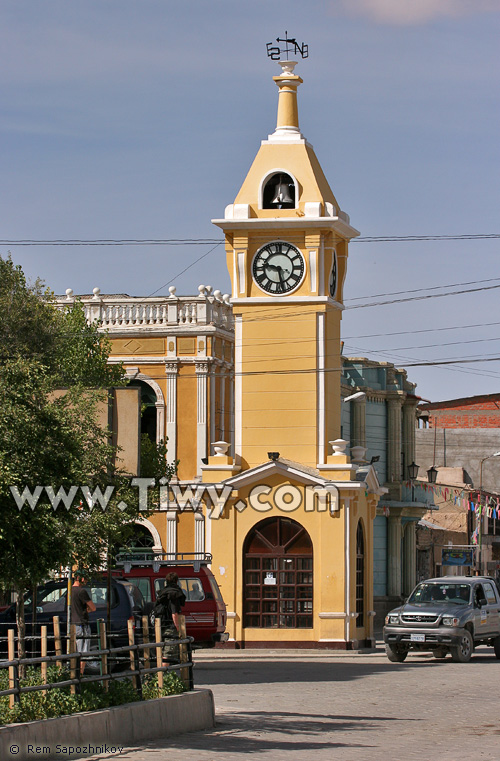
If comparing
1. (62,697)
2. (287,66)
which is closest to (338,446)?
(287,66)

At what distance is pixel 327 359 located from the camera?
33.7 meters

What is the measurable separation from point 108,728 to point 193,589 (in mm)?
15178

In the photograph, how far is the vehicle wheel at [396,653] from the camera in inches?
1121

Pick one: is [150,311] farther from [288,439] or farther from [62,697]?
[62,697]

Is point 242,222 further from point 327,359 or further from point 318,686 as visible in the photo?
point 318,686

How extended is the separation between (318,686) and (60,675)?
8.93 meters

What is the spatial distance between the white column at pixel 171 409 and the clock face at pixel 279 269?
1261 centimetres

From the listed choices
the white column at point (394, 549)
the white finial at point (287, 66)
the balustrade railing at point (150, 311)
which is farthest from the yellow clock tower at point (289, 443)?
the white column at point (394, 549)

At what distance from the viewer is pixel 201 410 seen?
149 feet

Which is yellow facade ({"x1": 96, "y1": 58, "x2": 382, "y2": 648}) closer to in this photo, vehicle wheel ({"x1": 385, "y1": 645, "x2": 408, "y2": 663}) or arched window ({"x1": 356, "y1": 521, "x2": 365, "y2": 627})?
arched window ({"x1": 356, "y1": 521, "x2": 365, "y2": 627})

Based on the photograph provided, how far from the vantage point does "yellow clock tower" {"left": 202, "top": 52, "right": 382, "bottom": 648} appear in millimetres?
32312

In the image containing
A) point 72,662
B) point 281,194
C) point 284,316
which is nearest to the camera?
point 72,662

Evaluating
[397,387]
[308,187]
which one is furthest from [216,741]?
[397,387]

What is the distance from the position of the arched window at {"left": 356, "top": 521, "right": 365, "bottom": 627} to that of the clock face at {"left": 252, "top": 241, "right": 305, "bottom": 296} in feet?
20.4
